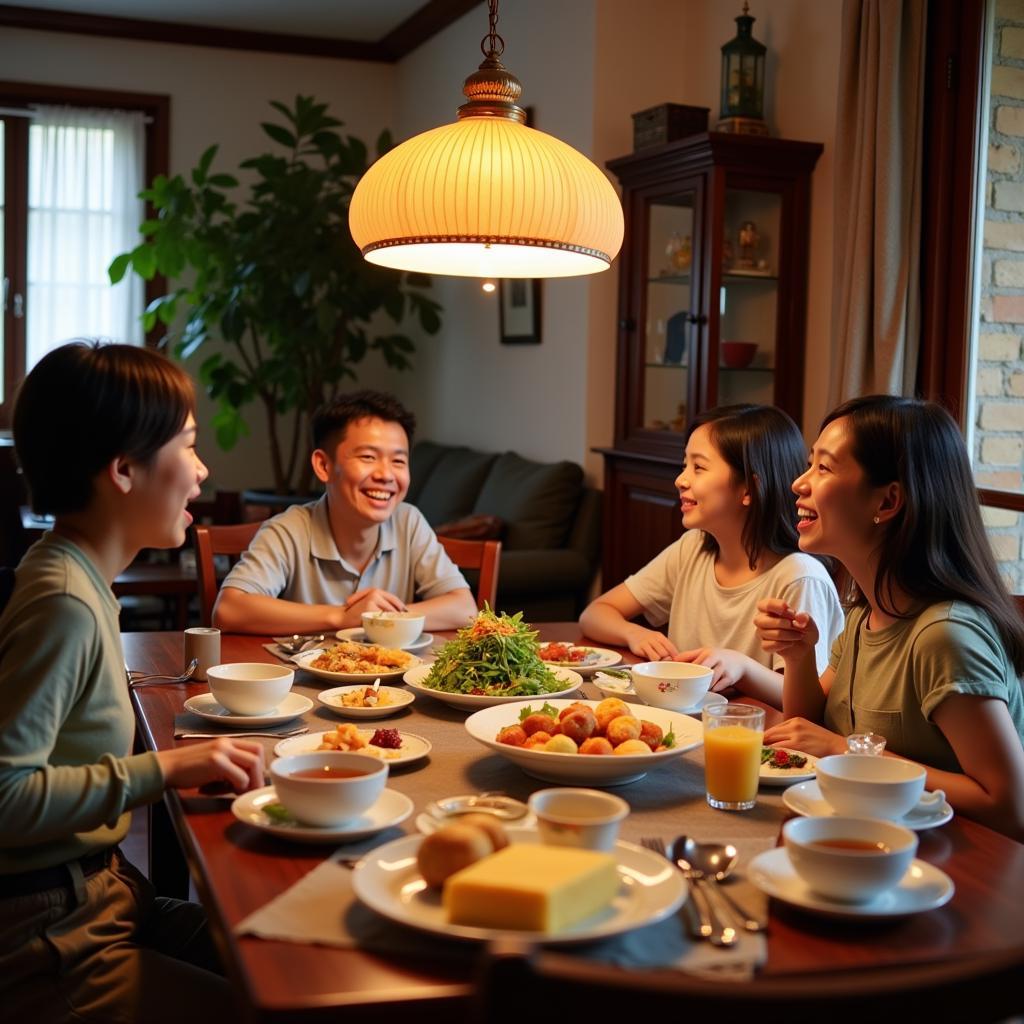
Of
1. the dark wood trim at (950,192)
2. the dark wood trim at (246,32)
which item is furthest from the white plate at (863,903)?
the dark wood trim at (246,32)

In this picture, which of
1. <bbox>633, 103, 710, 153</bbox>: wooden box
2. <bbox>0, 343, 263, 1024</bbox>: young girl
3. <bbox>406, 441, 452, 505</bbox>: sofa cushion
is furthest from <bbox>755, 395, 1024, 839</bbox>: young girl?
<bbox>406, 441, 452, 505</bbox>: sofa cushion

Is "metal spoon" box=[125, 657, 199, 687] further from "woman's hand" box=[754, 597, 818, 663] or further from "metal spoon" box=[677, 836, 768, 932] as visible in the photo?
"metal spoon" box=[677, 836, 768, 932]

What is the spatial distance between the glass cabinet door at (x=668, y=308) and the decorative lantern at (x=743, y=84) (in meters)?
0.30

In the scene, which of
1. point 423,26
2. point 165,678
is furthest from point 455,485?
→ point 165,678

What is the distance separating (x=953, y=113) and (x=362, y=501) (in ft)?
6.38

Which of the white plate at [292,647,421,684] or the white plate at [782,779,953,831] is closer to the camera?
the white plate at [782,779,953,831]

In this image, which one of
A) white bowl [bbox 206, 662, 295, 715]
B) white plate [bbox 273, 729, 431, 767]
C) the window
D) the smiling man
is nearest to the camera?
white plate [bbox 273, 729, 431, 767]

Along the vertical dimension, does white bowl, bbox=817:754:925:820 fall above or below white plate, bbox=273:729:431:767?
above

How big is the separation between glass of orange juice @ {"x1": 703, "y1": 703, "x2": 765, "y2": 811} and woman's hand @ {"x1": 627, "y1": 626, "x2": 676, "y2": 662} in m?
0.74

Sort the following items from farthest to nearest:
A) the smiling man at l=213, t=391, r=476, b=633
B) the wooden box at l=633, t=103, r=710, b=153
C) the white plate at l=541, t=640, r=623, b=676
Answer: the wooden box at l=633, t=103, r=710, b=153 → the smiling man at l=213, t=391, r=476, b=633 → the white plate at l=541, t=640, r=623, b=676

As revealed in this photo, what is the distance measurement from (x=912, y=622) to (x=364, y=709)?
31.0 inches

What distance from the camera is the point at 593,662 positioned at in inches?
85.0

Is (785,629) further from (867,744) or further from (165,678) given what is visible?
(165,678)

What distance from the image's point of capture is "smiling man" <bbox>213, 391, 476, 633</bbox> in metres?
2.61
